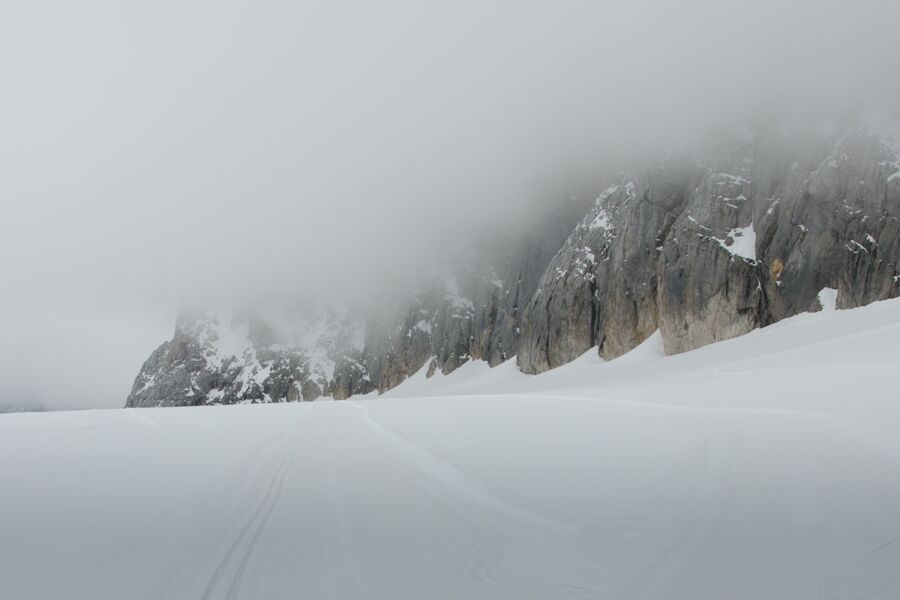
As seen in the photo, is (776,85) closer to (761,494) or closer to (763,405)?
(763,405)

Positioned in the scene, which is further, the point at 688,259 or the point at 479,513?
the point at 688,259

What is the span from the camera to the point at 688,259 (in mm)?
55531

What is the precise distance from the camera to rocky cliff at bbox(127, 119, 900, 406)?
4384 centimetres

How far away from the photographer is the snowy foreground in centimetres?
385

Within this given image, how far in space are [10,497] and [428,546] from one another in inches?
258

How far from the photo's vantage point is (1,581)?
13.6 feet

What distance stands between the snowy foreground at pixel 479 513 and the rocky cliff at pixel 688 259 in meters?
40.7

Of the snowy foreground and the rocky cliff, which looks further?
the rocky cliff

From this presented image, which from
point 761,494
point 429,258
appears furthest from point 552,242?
point 761,494

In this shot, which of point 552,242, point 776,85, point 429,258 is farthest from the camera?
point 429,258

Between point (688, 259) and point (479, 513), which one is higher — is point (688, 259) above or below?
above

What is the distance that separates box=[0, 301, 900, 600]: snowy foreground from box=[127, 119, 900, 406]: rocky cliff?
40.7 meters

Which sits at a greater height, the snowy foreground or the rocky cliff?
the rocky cliff

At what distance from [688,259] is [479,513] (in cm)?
5684
